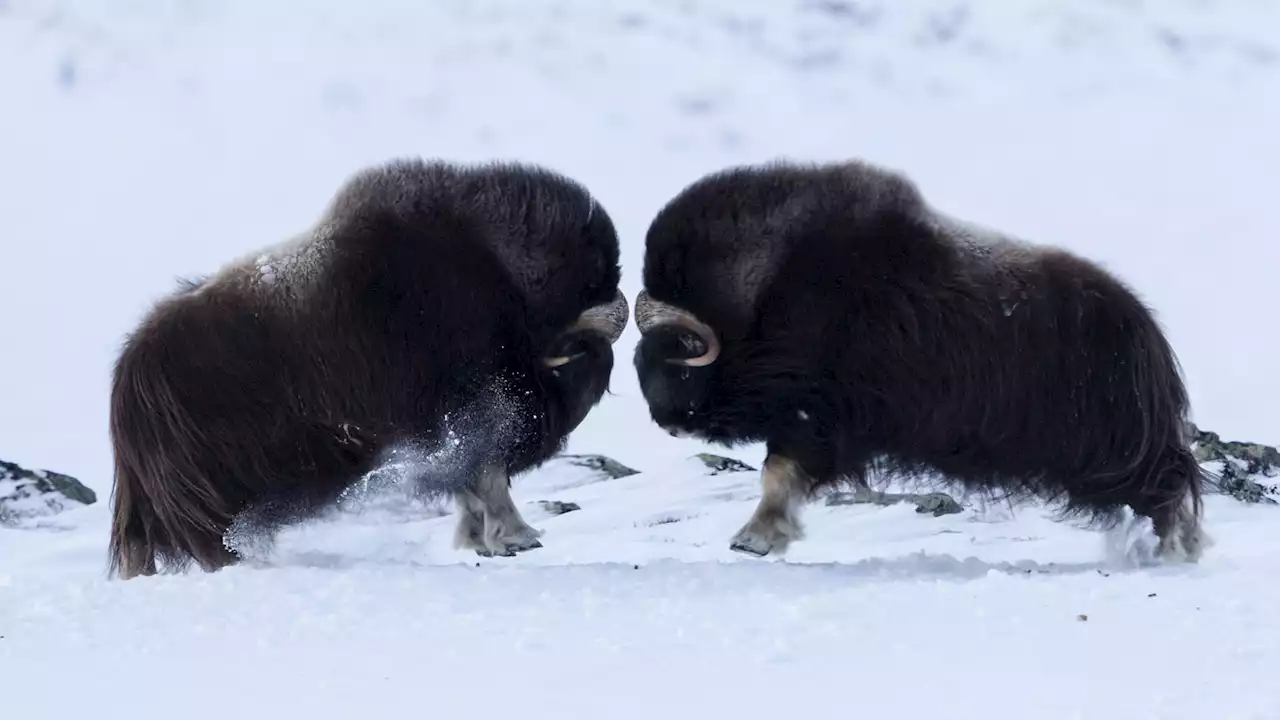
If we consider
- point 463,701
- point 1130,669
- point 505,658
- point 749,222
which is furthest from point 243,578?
point 1130,669

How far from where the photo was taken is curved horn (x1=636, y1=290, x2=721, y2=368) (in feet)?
12.4

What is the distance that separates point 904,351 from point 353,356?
4.97 ft

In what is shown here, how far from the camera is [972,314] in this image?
12.1 ft

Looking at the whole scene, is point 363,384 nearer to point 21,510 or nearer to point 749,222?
point 749,222

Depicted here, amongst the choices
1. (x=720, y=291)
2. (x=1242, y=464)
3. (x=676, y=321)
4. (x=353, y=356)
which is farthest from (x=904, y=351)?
(x=1242, y=464)

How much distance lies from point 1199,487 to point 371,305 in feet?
7.88

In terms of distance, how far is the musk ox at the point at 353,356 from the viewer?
3.65 m

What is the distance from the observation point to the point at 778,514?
3838mm

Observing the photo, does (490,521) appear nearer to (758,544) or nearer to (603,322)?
(603,322)

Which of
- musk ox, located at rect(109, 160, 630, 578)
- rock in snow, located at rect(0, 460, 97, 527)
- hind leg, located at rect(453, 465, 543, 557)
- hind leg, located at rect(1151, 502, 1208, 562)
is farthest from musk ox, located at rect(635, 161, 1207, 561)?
rock in snow, located at rect(0, 460, 97, 527)

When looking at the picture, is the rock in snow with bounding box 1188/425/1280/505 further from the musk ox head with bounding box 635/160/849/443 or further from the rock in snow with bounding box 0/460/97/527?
the rock in snow with bounding box 0/460/97/527

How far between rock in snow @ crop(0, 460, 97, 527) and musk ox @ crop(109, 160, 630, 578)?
9.49 feet

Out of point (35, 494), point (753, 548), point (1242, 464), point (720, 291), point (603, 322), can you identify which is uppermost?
point (720, 291)

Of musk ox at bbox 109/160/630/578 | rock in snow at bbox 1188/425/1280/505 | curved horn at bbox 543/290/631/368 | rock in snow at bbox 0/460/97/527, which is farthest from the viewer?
rock in snow at bbox 0/460/97/527
